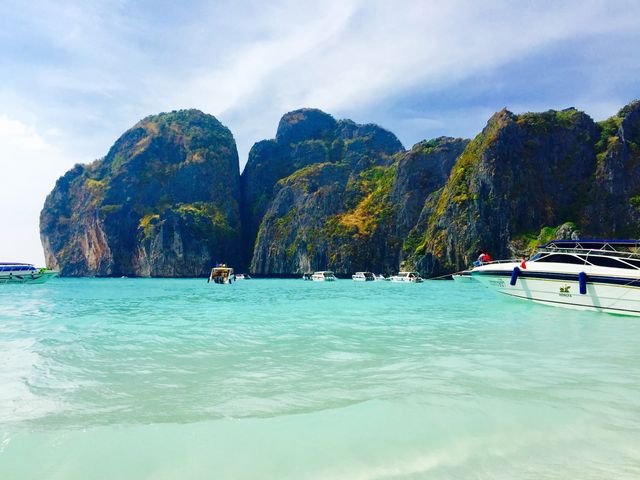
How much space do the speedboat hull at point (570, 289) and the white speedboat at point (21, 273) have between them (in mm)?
75904

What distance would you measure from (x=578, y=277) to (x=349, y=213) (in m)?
139

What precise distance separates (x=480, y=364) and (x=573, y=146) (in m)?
127

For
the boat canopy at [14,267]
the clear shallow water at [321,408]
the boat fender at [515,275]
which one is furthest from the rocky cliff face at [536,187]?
the clear shallow water at [321,408]

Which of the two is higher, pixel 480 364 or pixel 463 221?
pixel 463 221

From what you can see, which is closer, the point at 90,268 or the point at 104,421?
the point at 104,421

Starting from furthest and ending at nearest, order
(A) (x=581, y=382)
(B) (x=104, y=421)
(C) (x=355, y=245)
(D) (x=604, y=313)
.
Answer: (C) (x=355, y=245) → (D) (x=604, y=313) → (A) (x=581, y=382) → (B) (x=104, y=421)

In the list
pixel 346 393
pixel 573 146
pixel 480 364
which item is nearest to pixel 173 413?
pixel 346 393

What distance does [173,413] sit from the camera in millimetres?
7391

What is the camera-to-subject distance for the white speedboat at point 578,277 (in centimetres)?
2447

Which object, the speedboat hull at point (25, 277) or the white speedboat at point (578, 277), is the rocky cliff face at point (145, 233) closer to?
the speedboat hull at point (25, 277)

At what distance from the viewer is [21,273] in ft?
248

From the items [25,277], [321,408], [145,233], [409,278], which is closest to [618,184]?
[409,278]

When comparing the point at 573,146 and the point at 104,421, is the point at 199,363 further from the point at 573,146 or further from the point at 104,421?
the point at 573,146

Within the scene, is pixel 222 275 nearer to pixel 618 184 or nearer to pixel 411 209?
pixel 411 209
